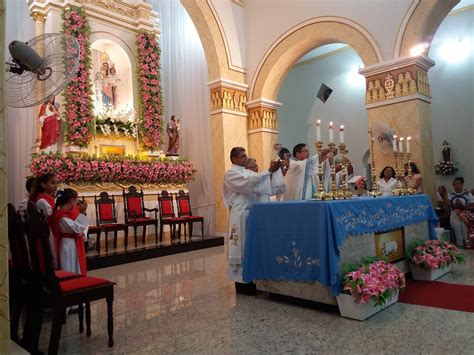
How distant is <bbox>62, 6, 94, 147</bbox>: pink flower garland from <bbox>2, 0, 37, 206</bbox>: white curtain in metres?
1.43

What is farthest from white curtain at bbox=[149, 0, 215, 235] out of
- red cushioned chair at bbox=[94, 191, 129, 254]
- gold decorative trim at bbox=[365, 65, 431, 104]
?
gold decorative trim at bbox=[365, 65, 431, 104]

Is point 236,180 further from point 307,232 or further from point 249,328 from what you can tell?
point 249,328

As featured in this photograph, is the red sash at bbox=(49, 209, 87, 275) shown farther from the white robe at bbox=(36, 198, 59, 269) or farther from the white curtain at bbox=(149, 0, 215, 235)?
the white curtain at bbox=(149, 0, 215, 235)

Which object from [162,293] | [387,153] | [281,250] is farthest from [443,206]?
[162,293]

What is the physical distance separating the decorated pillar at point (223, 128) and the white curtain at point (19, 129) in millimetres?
4744

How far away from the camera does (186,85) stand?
41.8 ft

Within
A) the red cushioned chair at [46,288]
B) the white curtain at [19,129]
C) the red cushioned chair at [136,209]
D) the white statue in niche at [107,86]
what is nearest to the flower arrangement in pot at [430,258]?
the red cushioned chair at [46,288]

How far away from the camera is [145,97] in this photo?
1109 cm

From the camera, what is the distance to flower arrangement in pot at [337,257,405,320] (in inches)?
133

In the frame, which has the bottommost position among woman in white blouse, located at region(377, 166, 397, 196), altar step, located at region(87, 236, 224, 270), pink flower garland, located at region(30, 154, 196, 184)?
altar step, located at region(87, 236, 224, 270)

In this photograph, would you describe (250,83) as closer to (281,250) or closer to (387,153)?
(387,153)

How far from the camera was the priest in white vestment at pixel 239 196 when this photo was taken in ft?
15.0

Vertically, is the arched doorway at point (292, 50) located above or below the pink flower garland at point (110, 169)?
above

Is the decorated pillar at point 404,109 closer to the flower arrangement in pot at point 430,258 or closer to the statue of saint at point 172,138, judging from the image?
the flower arrangement in pot at point 430,258
